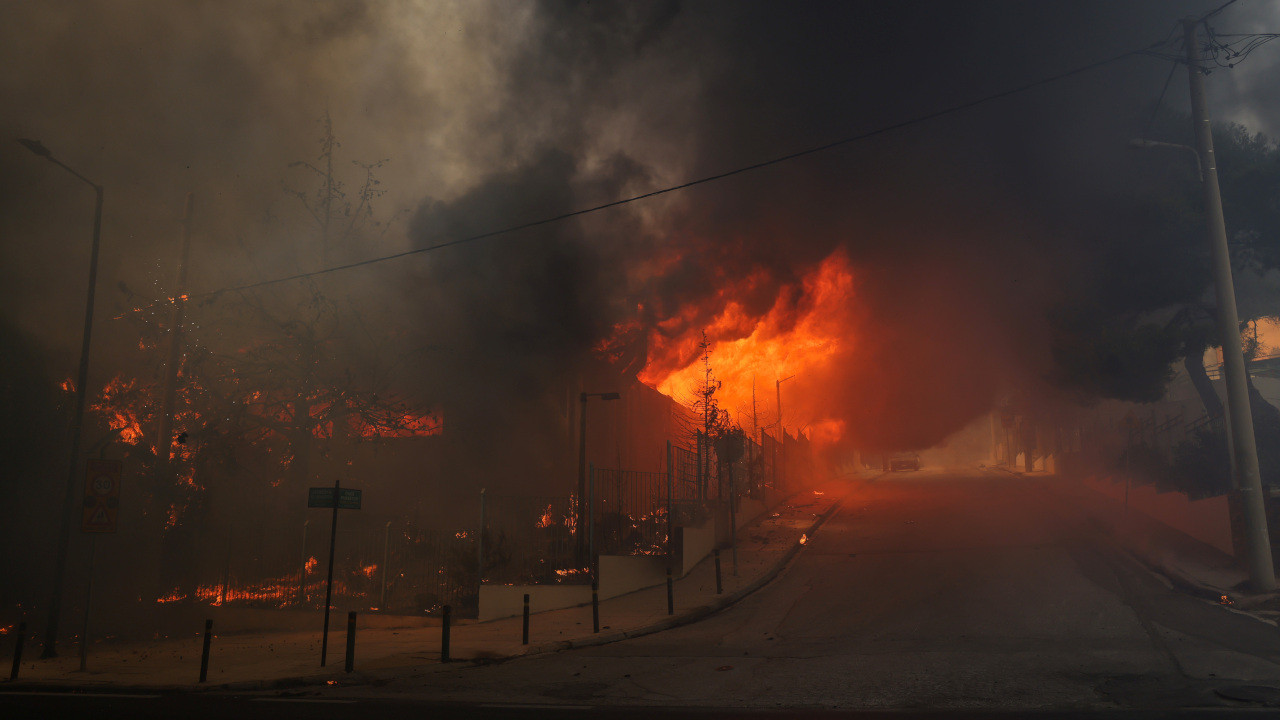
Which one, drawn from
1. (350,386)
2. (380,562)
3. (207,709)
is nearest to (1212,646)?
(207,709)

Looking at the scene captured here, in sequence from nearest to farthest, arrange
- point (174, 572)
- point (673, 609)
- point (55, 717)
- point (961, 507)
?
point (55, 717) → point (673, 609) → point (174, 572) → point (961, 507)

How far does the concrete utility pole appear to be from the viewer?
11.3 m

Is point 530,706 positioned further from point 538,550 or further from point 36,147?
point 36,147

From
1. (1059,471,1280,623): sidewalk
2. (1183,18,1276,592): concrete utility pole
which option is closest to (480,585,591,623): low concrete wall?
(1059,471,1280,623): sidewalk

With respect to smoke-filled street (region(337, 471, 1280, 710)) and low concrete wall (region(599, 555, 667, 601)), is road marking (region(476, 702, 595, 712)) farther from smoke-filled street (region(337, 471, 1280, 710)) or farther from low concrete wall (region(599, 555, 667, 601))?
low concrete wall (region(599, 555, 667, 601))

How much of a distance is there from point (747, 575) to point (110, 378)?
19.4 m

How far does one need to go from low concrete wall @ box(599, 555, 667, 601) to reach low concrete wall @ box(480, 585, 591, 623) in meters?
0.70

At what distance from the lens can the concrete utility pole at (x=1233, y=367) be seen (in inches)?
446

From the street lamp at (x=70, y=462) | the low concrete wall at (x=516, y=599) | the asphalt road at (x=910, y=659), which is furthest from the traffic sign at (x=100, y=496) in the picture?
the low concrete wall at (x=516, y=599)

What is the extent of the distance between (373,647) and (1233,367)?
14.3 meters

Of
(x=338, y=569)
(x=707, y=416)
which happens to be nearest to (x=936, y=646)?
(x=338, y=569)

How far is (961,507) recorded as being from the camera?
23.7 metres

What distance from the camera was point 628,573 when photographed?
50.9 feet

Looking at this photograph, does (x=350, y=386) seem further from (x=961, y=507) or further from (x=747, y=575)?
(x=961, y=507)
